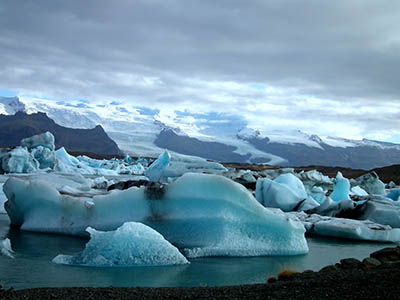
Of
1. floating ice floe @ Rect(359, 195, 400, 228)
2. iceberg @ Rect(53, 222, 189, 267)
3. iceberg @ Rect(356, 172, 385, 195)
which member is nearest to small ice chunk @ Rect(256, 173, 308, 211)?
floating ice floe @ Rect(359, 195, 400, 228)

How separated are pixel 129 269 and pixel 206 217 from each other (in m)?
2.18

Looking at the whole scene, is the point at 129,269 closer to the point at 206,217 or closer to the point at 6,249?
the point at 206,217

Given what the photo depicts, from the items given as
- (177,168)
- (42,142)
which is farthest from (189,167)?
(42,142)

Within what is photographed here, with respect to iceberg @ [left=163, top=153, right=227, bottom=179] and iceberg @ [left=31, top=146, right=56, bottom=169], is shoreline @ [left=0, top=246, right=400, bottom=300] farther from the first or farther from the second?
iceberg @ [left=31, top=146, right=56, bottom=169]

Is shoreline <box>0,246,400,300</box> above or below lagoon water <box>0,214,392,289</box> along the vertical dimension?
above

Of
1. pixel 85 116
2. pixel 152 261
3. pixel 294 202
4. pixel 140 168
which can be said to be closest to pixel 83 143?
pixel 85 116

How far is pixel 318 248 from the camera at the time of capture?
10.8 metres

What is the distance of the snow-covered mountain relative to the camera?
10956cm

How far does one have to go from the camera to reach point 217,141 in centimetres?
13700

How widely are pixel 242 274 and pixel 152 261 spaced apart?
4.96 feet

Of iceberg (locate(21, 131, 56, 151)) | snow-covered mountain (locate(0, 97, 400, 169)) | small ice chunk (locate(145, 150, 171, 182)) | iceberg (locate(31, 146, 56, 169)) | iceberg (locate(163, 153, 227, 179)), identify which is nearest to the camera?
iceberg (locate(163, 153, 227, 179))

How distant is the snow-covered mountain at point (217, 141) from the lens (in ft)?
359

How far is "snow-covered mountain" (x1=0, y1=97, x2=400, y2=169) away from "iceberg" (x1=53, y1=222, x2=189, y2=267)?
83.8 m

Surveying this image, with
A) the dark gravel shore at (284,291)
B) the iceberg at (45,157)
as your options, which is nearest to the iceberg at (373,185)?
the iceberg at (45,157)
